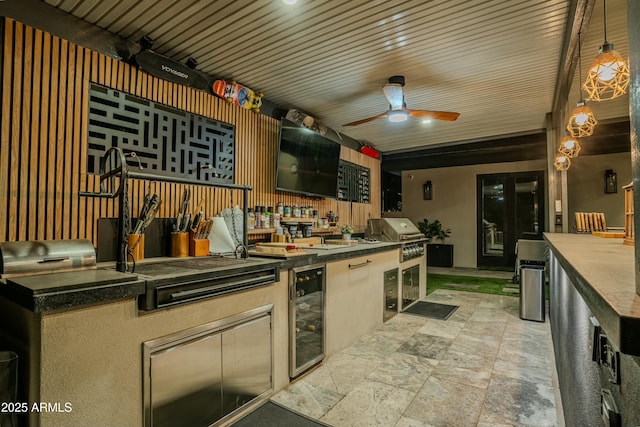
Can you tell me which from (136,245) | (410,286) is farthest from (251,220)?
(410,286)

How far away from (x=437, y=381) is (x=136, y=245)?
99.2 inches

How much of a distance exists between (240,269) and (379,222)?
10.9ft

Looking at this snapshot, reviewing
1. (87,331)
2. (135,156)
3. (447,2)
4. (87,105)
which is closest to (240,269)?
(87,331)

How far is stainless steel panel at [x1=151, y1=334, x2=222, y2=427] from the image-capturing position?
1.72m

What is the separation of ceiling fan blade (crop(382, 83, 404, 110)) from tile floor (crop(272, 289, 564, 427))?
8.63 ft

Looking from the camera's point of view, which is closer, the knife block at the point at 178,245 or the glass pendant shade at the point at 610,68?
the glass pendant shade at the point at 610,68

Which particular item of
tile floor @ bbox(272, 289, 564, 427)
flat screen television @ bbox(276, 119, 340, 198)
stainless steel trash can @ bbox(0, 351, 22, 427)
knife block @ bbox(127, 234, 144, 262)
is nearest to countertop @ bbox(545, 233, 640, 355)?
tile floor @ bbox(272, 289, 564, 427)

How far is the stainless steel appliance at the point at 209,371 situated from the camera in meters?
1.72

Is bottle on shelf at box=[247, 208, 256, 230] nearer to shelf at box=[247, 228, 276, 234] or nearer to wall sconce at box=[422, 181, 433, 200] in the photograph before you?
shelf at box=[247, 228, 276, 234]

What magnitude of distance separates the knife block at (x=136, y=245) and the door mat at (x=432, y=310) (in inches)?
138

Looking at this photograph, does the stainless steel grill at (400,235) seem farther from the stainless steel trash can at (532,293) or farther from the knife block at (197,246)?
the knife block at (197,246)

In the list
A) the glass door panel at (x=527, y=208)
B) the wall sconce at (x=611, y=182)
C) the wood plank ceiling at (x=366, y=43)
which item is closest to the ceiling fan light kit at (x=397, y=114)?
the wood plank ceiling at (x=366, y=43)

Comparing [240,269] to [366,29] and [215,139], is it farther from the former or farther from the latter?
[366,29]

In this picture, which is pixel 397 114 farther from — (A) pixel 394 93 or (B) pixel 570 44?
(B) pixel 570 44
